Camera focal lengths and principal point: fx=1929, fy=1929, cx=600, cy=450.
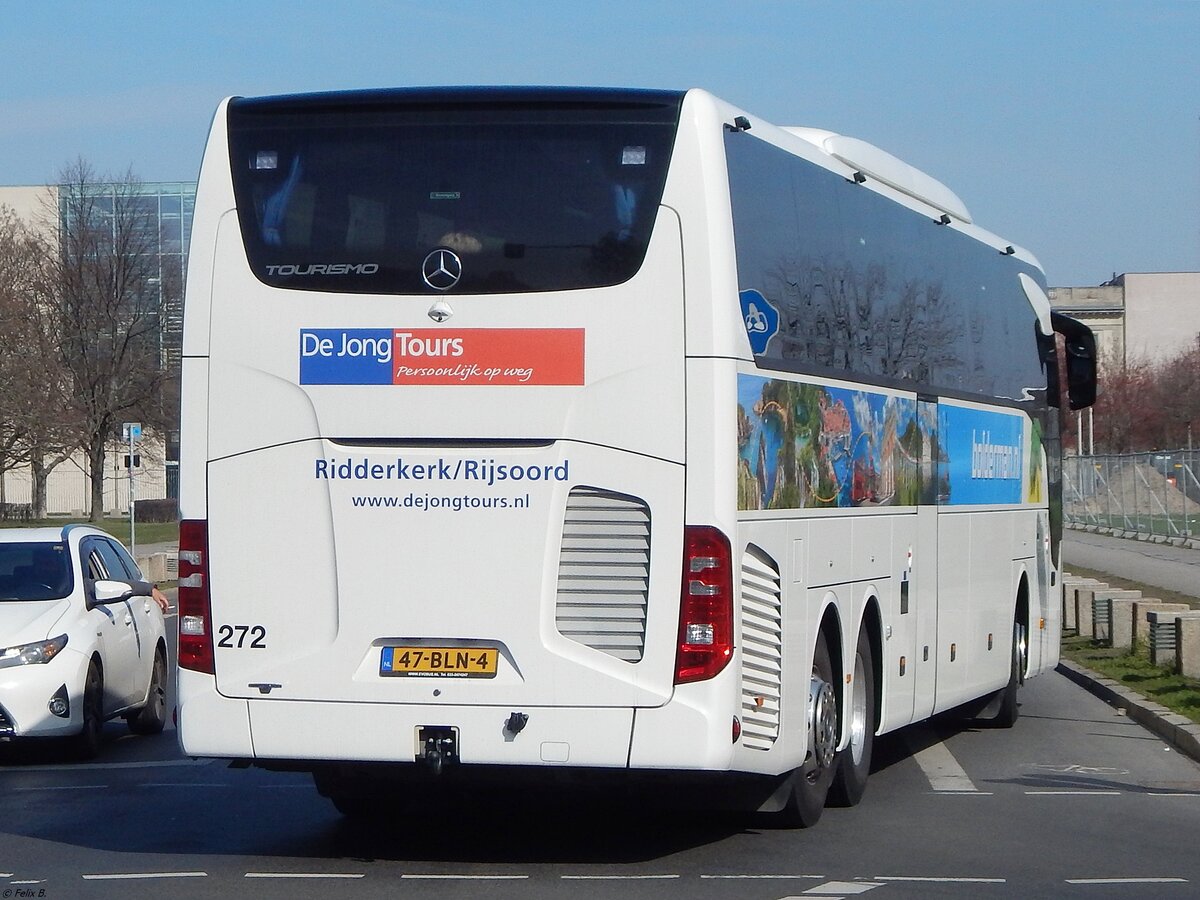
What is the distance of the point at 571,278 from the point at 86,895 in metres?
3.45

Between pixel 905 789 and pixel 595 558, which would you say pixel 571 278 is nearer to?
pixel 595 558

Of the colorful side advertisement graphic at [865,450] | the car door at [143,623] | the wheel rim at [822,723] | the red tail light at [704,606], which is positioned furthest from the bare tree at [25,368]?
the red tail light at [704,606]

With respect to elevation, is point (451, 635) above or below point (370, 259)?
below

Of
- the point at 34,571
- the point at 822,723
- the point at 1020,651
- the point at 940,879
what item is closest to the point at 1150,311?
the point at 1020,651

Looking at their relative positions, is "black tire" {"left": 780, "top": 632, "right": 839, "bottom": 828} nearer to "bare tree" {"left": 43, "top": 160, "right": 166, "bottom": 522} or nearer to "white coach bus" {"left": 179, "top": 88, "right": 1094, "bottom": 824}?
"white coach bus" {"left": 179, "top": 88, "right": 1094, "bottom": 824}

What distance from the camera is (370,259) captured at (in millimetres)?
8969

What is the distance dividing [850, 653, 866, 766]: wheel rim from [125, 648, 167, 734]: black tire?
6.52 metres

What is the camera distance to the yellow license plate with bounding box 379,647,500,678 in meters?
8.73

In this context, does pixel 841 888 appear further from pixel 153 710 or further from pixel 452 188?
pixel 153 710

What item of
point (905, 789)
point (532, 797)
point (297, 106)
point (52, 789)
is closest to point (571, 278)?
point (297, 106)

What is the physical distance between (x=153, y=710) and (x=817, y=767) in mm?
7236

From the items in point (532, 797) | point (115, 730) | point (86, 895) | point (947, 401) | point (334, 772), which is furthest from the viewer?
point (115, 730)

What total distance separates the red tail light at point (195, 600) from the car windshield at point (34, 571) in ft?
17.0

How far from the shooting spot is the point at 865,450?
1117 centimetres
